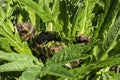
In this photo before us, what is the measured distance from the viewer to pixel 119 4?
0.91 meters

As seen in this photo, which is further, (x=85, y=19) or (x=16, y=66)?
(x=85, y=19)

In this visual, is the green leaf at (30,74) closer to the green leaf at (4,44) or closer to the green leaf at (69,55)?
the green leaf at (69,55)

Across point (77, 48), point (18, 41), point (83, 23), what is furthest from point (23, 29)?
point (77, 48)

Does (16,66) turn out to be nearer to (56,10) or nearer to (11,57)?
(11,57)

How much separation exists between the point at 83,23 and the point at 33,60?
1.04 feet

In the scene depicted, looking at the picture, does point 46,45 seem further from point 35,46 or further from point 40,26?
point 40,26

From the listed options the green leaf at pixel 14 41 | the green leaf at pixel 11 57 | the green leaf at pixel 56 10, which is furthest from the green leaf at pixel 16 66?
the green leaf at pixel 56 10

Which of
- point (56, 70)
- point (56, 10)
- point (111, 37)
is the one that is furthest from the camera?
point (56, 10)

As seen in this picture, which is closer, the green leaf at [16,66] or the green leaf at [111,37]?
the green leaf at [16,66]

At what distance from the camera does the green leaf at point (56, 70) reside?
637 mm

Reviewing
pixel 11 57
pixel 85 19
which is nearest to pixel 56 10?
pixel 85 19

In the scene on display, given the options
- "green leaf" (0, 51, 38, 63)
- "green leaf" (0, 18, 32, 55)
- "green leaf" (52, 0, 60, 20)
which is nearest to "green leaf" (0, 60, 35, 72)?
"green leaf" (0, 51, 38, 63)

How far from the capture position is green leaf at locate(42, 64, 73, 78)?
637mm

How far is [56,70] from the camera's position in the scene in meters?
0.66
